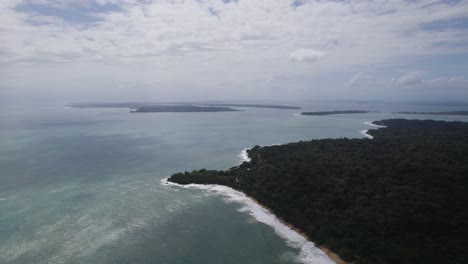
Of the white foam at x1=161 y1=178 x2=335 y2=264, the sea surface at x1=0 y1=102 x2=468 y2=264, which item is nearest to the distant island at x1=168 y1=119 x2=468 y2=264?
the white foam at x1=161 y1=178 x2=335 y2=264

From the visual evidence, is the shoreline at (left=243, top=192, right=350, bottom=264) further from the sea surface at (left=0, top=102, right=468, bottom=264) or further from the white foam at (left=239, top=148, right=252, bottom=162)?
the white foam at (left=239, top=148, right=252, bottom=162)

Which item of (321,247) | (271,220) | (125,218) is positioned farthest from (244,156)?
(321,247)

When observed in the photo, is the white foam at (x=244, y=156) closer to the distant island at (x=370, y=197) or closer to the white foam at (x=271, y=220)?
the distant island at (x=370, y=197)

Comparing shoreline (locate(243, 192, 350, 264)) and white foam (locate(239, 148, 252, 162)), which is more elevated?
white foam (locate(239, 148, 252, 162))

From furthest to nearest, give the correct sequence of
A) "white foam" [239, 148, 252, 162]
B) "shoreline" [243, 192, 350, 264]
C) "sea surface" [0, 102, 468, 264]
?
"white foam" [239, 148, 252, 162] → "sea surface" [0, 102, 468, 264] → "shoreline" [243, 192, 350, 264]

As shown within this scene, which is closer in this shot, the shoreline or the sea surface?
the shoreline

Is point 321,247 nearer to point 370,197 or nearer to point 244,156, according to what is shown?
point 370,197

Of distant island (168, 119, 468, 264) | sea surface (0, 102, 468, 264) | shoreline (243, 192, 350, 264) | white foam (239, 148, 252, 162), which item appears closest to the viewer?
shoreline (243, 192, 350, 264)
